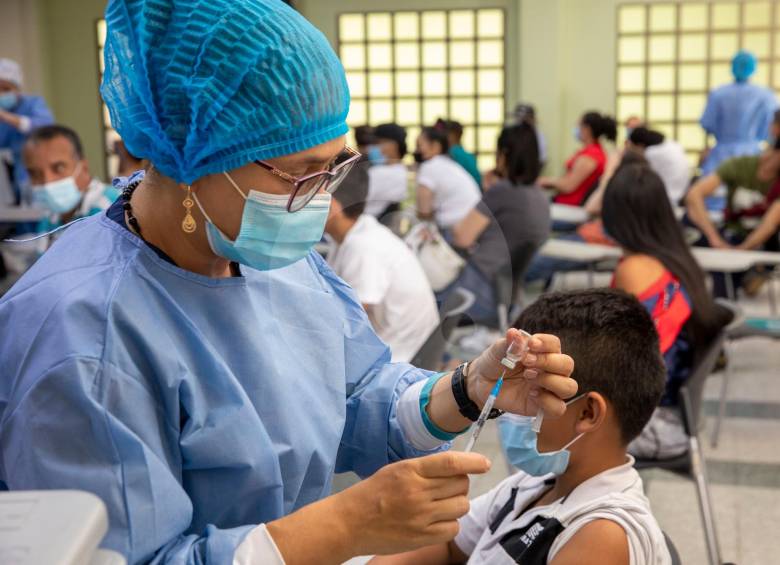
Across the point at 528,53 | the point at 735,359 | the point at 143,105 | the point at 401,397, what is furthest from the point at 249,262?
the point at 528,53

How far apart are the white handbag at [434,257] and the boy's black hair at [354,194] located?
0.60 meters

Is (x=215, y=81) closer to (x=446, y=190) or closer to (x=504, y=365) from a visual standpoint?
(x=504, y=365)

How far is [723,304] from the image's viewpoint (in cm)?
275

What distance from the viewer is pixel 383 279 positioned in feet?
9.46

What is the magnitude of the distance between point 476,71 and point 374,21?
3.97 ft

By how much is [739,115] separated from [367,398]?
6801 millimetres

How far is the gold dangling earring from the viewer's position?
1.03 m

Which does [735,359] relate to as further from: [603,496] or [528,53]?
[528,53]

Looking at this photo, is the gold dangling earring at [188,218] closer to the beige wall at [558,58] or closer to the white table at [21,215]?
the white table at [21,215]

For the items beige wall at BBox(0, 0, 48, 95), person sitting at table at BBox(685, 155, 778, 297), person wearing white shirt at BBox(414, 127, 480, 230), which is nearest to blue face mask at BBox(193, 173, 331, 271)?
person wearing white shirt at BBox(414, 127, 480, 230)

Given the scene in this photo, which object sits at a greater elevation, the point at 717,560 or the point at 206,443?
the point at 206,443

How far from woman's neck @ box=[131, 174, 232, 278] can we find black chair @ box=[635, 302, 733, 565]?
1.59m

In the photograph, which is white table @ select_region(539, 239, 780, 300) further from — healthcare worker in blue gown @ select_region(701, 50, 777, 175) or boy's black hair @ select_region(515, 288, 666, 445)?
healthcare worker in blue gown @ select_region(701, 50, 777, 175)

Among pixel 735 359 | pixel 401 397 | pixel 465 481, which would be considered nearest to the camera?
pixel 465 481
